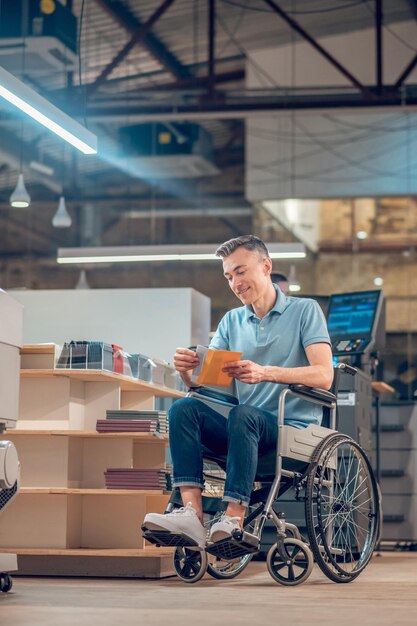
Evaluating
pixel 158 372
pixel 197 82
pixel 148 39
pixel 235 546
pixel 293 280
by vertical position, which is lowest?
pixel 235 546

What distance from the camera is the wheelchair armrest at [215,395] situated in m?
4.17

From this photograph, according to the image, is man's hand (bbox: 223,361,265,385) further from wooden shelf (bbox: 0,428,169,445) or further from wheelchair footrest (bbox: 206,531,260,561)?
wooden shelf (bbox: 0,428,169,445)

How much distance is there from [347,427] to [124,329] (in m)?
3.65

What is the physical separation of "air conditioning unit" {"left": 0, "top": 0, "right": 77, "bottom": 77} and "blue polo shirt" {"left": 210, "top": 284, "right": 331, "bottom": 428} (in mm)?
4786

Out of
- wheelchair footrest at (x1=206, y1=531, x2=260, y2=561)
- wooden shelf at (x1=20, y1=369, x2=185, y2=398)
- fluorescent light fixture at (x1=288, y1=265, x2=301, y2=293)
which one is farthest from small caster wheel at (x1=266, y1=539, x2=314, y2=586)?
fluorescent light fixture at (x1=288, y1=265, x2=301, y2=293)

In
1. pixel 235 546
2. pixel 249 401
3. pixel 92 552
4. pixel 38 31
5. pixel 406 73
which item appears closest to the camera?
pixel 235 546

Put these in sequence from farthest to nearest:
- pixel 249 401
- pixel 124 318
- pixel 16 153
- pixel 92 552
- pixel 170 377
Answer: pixel 16 153, pixel 124 318, pixel 170 377, pixel 92 552, pixel 249 401

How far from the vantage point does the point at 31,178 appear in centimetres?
1396

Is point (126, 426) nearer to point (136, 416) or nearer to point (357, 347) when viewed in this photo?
point (136, 416)

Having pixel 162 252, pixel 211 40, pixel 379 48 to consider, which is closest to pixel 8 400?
pixel 162 252

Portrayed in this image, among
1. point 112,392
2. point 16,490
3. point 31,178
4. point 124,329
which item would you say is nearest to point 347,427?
point 112,392

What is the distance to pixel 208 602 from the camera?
130 inches

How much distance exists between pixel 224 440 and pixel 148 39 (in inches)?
331

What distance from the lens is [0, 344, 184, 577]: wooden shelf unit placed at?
4555 millimetres
